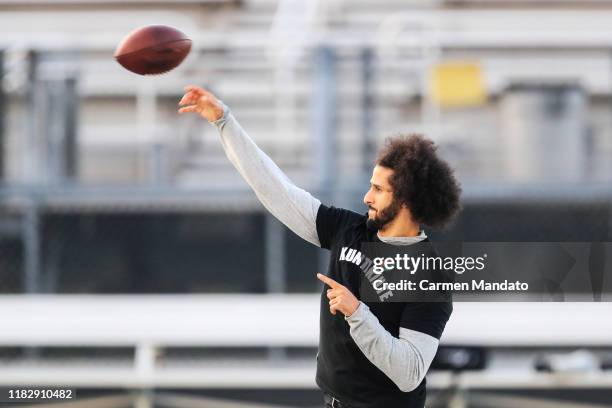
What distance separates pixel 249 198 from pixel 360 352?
152 inches

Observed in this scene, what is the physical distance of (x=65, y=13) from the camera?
10445mm

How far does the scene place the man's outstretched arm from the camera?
2.88 m

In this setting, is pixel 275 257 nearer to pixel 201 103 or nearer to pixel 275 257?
pixel 275 257

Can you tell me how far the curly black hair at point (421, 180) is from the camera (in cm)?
279

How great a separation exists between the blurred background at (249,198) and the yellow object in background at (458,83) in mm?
13

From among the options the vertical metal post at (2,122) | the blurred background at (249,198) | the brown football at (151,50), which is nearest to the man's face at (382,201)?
the brown football at (151,50)

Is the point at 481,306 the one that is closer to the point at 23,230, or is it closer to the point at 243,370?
the point at 243,370

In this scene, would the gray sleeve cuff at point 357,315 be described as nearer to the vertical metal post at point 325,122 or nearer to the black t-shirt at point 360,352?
the black t-shirt at point 360,352

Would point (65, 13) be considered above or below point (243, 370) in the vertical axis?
above

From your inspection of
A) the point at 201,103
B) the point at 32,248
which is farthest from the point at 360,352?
the point at 32,248

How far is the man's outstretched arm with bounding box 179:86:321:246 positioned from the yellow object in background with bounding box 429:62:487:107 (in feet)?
11.7

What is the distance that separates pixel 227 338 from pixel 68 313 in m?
0.87

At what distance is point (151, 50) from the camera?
3188mm

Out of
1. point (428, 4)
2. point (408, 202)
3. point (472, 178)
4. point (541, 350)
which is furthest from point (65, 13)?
point (408, 202)
